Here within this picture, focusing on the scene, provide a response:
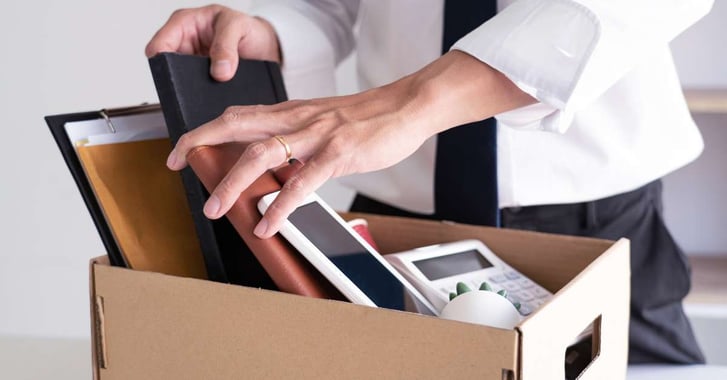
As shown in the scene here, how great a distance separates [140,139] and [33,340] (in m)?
0.40

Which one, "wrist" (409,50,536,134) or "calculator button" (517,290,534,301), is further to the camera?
"calculator button" (517,290,534,301)

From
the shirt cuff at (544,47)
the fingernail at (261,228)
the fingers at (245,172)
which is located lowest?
the fingernail at (261,228)

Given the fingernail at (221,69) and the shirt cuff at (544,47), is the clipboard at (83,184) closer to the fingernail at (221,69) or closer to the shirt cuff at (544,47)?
the fingernail at (221,69)

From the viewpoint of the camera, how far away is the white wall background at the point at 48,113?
1875mm

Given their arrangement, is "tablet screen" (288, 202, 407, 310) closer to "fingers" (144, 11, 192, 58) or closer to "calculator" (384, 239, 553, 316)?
"calculator" (384, 239, 553, 316)

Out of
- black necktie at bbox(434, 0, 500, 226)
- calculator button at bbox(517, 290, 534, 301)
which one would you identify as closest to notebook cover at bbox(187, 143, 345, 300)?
calculator button at bbox(517, 290, 534, 301)

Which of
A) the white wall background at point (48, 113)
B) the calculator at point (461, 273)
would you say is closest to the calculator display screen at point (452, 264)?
the calculator at point (461, 273)

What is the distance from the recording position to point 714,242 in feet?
7.47

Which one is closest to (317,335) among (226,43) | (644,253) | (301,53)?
(226,43)

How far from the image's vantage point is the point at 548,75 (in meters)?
0.74

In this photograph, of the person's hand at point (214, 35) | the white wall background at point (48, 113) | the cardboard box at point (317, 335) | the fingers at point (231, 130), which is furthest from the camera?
the white wall background at point (48, 113)

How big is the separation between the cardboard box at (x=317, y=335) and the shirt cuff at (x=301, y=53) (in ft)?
1.52

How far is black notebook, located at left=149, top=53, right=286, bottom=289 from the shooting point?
77 centimetres

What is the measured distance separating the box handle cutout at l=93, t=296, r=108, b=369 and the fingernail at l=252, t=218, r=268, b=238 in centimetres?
17
